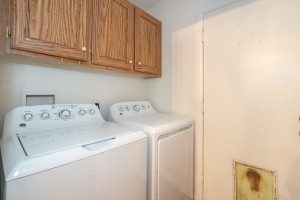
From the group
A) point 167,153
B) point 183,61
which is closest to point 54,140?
point 167,153

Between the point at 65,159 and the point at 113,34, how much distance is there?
1.09 m

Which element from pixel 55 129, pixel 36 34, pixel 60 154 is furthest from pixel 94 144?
pixel 36 34

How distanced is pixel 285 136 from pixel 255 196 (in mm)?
575

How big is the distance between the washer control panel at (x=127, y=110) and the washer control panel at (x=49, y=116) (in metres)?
0.18

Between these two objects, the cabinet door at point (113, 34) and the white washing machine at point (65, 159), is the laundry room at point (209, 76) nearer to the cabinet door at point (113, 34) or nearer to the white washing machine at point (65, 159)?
the cabinet door at point (113, 34)

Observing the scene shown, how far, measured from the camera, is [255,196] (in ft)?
4.05

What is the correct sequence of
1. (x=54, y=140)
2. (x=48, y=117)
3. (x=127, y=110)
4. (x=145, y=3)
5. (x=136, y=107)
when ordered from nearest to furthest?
(x=54, y=140) → (x=48, y=117) → (x=127, y=110) → (x=136, y=107) → (x=145, y=3)

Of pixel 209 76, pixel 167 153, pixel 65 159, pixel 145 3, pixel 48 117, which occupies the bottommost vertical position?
pixel 167 153

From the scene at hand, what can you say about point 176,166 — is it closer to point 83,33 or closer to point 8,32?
point 83,33

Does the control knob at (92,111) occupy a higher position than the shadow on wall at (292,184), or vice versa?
the control knob at (92,111)

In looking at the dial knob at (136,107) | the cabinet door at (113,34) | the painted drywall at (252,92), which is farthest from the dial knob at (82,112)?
the painted drywall at (252,92)

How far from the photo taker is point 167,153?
1.17 m

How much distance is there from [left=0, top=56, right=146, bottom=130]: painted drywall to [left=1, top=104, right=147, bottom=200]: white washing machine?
0.73 ft

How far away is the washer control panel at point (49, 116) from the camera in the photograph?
3.15ft
